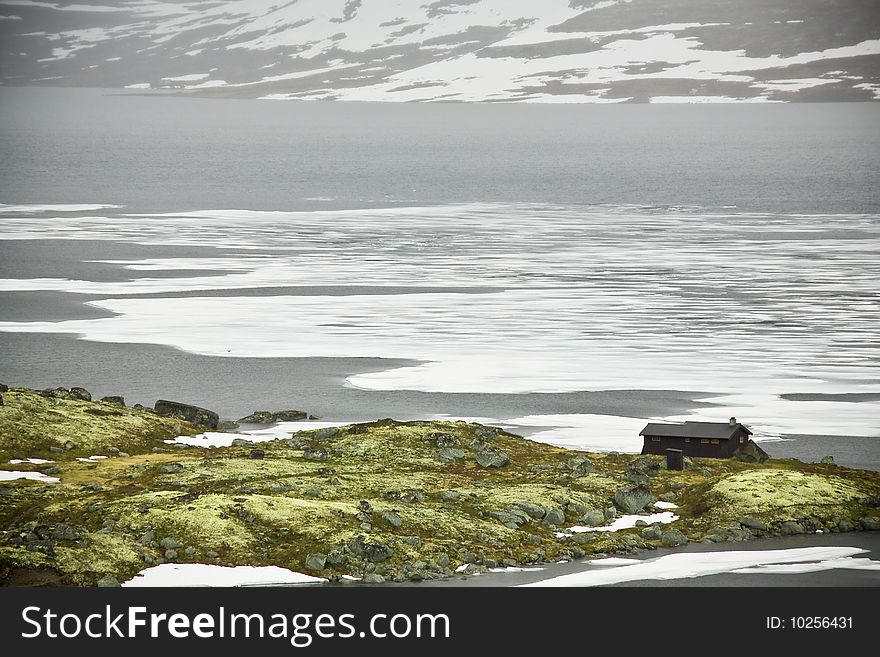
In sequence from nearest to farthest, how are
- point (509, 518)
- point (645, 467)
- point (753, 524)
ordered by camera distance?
1. point (509, 518)
2. point (753, 524)
3. point (645, 467)

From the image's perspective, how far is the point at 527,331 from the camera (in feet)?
252

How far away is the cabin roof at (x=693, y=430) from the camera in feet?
159

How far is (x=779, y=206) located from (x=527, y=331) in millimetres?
95012

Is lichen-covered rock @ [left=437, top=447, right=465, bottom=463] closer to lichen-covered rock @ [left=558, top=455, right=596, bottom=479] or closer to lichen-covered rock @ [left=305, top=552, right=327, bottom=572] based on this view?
lichen-covered rock @ [left=558, top=455, right=596, bottom=479]

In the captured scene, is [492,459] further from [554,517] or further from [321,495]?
[321,495]

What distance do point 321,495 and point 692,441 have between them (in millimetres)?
13938

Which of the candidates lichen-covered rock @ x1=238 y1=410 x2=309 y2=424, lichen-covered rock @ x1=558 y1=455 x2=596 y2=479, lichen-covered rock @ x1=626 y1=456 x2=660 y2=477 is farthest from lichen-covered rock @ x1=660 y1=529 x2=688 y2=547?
lichen-covered rock @ x1=238 y1=410 x2=309 y2=424

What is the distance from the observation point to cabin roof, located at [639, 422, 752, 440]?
48491 mm

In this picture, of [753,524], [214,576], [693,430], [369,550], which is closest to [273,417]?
[693,430]

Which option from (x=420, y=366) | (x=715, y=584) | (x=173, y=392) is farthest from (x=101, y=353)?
(x=715, y=584)

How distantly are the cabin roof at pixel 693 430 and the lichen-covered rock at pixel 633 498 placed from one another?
5.49 meters

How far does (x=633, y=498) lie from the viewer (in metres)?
42.2

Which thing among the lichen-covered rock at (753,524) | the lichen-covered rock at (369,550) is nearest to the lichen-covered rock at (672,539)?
the lichen-covered rock at (753,524)

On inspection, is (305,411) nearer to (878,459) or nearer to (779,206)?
(878,459)
